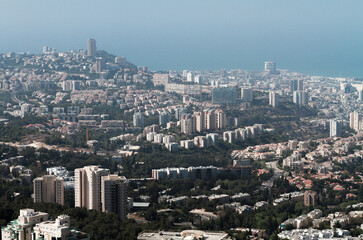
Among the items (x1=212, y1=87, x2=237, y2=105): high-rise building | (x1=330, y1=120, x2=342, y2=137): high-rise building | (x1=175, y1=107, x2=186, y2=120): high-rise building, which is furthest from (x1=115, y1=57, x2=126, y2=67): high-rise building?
(x1=330, y1=120, x2=342, y2=137): high-rise building

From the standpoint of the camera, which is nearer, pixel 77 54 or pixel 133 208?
pixel 133 208

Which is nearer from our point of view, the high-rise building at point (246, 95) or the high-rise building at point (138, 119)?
the high-rise building at point (138, 119)

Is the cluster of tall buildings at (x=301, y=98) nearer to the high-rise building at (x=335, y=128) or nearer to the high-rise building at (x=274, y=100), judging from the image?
the high-rise building at (x=274, y=100)

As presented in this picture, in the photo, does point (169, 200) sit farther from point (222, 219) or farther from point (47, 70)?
point (47, 70)

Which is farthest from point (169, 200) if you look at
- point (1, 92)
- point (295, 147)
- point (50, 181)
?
point (1, 92)

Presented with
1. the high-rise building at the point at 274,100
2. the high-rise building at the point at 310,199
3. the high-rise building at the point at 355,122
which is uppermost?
the high-rise building at the point at 274,100

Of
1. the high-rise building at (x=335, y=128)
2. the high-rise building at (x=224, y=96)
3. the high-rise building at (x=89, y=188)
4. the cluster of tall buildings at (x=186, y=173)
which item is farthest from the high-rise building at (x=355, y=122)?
the high-rise building at (x=89, y=188)

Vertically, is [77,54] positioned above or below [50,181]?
above
